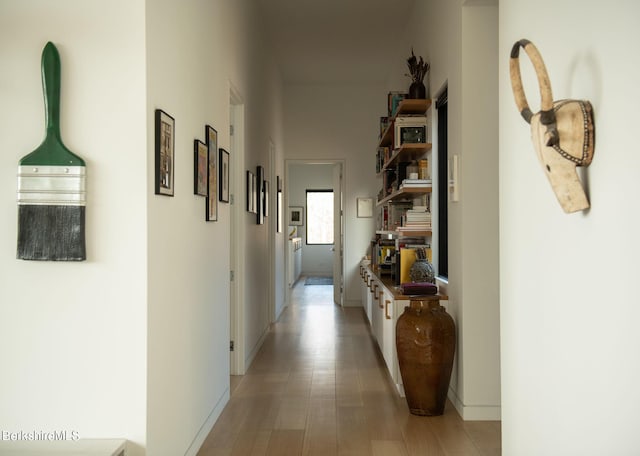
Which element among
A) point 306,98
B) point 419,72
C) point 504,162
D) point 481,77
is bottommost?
point 504,162

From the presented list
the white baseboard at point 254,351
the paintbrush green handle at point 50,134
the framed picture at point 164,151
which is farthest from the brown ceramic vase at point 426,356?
the paintbrush green handle at point 50,134

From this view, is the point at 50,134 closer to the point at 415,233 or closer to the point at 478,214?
the point at 478,214

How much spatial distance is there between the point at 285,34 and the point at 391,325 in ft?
13.2

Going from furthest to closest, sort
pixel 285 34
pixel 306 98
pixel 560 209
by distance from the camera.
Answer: pixel 306 98 < pixel 285 34 < pixel 560 209

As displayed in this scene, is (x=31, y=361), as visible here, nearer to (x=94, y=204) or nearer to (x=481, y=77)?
(x=94, y=204)

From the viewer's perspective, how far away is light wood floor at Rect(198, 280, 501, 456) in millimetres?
3045

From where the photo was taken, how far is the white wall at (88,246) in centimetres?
214

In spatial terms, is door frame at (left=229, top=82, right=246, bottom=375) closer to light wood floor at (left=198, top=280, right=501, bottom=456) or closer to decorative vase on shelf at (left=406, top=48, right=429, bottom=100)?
light wood floor at (left=198, top=280, right=501, bottom=456)

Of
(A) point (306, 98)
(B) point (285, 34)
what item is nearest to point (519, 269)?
(B) point (285, 34)

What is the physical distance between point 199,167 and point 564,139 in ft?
6.73

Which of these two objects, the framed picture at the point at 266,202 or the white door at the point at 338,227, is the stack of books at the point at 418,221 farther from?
the white door at the point at 338,227

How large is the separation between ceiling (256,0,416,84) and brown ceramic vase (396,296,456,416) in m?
3.57

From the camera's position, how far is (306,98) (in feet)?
29.1

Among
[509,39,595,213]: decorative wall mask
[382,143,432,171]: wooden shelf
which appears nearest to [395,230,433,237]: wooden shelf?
[382,143,432,171]: wooden shelf
